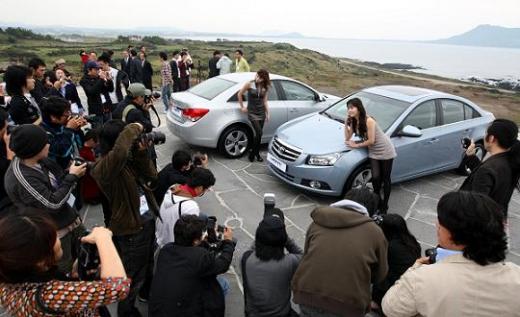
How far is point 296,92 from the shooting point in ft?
26.0

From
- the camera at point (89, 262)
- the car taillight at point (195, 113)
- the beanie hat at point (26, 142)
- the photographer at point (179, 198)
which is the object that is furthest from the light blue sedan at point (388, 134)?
the camera at point (89, 262)

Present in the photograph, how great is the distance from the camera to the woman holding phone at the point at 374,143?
16.6ft

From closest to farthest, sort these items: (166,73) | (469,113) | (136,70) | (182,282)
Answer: (182,282) → (469,113) → (166,73) → (136,70)

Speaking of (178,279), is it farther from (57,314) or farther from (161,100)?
(161,100)

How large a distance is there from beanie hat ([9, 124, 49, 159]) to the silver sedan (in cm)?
407

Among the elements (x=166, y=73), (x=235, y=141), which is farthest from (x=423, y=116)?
(x=166, y=73)

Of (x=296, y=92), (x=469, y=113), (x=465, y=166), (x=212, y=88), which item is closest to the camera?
(x=469, y=113)

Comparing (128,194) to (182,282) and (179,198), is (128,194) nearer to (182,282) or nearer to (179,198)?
(179,198)

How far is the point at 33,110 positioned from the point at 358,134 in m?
4.20

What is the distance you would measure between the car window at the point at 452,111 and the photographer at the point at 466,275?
4.85 metres

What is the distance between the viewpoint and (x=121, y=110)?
15.9ft

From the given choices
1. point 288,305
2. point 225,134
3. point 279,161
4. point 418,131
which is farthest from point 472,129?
point 288,305

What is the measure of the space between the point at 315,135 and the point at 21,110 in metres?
3.96

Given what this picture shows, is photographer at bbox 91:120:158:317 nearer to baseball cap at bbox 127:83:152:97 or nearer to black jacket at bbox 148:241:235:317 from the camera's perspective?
black jacket at bbox 148:241:235:317
